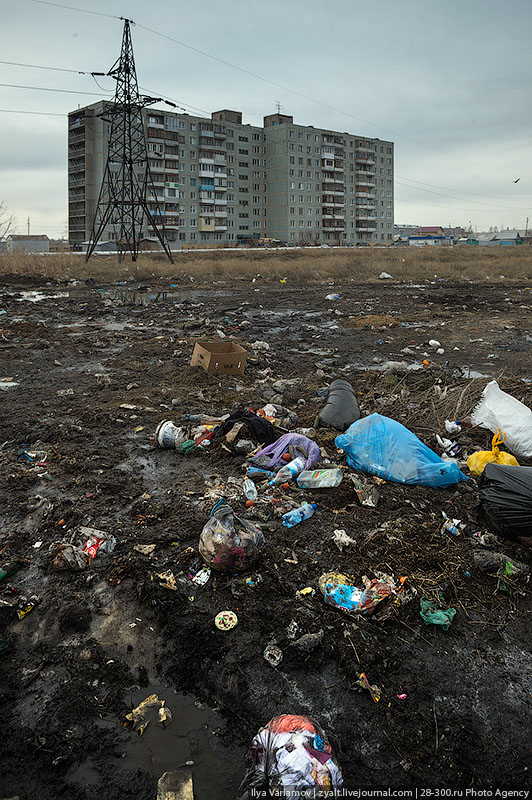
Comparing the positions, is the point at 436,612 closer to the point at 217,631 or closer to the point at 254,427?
the point at 217,631

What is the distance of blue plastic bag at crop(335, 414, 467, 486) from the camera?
348 cm

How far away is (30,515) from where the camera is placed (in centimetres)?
A: 319

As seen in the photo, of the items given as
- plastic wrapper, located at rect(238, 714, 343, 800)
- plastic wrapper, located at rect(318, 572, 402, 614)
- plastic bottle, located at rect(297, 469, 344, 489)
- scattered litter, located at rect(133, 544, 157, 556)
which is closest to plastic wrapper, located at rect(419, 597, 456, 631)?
plastic wrapper, located at rect(318, 572, 402, 614)

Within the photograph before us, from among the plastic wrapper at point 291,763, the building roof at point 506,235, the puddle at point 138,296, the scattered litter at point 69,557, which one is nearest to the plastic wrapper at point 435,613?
the plastic wrapper at point 291,763

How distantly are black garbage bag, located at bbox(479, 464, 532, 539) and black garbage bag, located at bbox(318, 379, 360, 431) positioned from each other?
1.59 m

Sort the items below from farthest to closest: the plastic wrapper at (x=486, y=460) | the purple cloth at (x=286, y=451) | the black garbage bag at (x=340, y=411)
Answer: the black garbage bag at (x=340, y=411), the purple cloth at (x=286, y=451), the plastic wrapper at (x=486, y=460)

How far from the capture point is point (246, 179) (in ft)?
208

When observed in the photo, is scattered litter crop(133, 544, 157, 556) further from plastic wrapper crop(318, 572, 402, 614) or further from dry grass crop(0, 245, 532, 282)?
dry grass crop(0, 245, 532, 282)

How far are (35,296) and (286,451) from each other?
13097 millimetres

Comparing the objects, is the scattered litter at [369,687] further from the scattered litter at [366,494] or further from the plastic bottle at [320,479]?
the plastic bottle at [320,479]

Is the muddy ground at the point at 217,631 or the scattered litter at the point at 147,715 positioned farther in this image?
the scattered litter at the point at 147,715

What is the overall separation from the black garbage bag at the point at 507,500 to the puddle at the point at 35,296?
42.6 feet

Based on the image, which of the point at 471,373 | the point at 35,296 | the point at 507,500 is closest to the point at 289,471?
the point at 507,500

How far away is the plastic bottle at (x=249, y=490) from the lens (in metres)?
3.32
